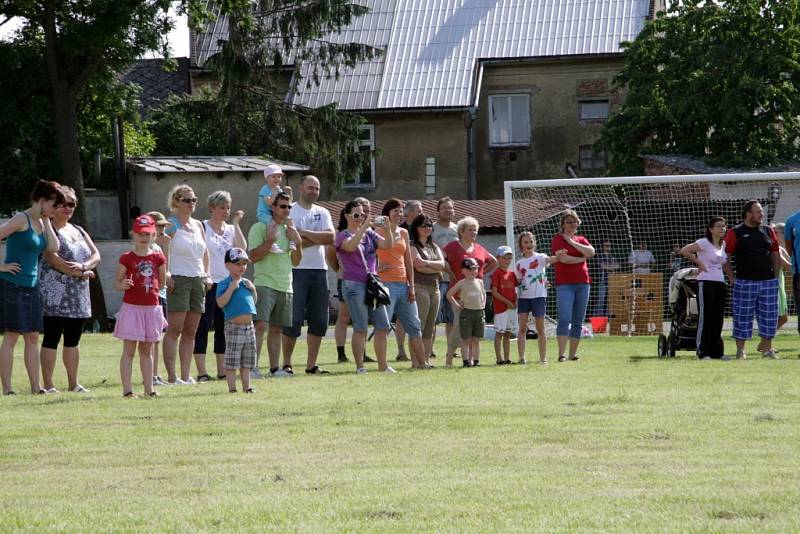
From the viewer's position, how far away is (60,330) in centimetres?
1290

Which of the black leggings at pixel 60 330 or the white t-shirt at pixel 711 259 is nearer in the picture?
the black leggings at pixel 60 330

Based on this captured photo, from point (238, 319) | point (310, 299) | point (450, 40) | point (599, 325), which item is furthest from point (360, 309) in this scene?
point (450, 40)

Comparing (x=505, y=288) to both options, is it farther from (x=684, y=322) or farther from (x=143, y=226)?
(x=143, y=226)

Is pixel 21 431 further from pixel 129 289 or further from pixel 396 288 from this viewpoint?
pixel 396 288

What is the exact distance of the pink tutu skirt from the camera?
12.2 metres

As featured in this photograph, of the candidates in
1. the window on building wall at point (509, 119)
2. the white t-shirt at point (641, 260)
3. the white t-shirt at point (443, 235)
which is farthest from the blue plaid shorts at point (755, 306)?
the window on building wall at point (509, 119)

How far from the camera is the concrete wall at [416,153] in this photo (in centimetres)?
4747

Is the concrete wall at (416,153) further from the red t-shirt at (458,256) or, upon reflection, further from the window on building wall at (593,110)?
the red t-shirt at (458,256)

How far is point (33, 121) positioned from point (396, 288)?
22.4m

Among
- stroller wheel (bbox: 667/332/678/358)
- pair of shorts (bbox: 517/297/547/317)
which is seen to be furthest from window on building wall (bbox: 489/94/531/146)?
pair of shorts (bbox: 517/297/547/317)

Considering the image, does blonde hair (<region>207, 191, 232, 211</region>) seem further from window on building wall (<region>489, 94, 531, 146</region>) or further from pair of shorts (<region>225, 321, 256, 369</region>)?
window on building wall (<region>489, 94, 531, 146</region>)

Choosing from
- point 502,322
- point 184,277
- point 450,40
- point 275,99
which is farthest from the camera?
point 450,40

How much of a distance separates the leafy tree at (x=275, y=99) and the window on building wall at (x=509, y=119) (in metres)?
5.73

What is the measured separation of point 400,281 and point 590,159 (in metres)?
33.4
